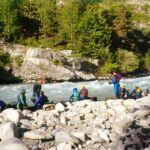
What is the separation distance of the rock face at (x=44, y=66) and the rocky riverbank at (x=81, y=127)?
23372 millimetres

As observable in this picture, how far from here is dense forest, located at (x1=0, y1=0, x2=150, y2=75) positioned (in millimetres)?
52250

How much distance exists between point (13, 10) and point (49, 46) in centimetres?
641

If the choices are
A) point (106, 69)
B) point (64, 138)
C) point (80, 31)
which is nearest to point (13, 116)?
point (64, 138)

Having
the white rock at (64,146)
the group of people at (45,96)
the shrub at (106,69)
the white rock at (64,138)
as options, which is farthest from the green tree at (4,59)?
the white rock at (64,146)

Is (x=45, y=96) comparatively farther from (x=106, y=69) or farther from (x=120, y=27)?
(x=120, y=27)

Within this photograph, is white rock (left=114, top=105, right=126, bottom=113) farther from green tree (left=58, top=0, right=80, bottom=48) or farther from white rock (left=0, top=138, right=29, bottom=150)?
green tree (left=58, top=0, right=80, bottom=48)

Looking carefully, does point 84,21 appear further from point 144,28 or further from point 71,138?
point 71,138

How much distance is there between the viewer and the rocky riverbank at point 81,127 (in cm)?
1431

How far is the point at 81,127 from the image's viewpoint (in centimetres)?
1733

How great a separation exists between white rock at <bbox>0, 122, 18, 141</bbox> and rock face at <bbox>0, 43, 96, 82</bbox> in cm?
2955

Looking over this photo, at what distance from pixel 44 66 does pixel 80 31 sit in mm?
10206

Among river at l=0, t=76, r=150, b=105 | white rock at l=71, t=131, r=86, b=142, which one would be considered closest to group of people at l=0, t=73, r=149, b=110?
river at l=0, t=76, r=150, b=105

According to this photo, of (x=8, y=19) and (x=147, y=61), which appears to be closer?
(x=8, y=19)

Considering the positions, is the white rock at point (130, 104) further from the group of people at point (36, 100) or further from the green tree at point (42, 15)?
the green tree at point (42, 15)
